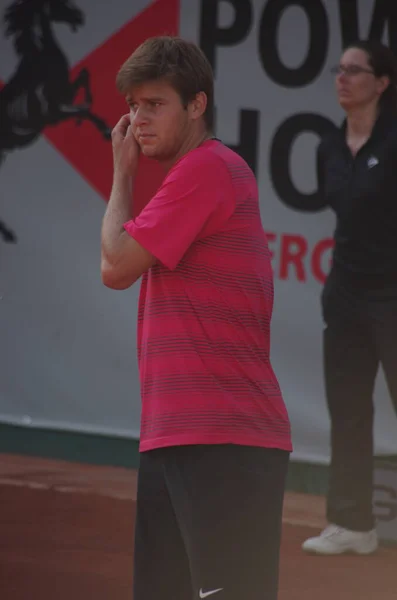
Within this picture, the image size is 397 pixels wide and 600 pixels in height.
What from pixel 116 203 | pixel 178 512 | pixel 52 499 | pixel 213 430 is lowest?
pixel 52 499

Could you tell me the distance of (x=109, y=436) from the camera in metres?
6.52

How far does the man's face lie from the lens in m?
2.64

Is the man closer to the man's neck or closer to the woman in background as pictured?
the man's neck

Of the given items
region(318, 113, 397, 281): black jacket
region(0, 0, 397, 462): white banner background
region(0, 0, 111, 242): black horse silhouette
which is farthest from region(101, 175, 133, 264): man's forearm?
region(0, 0, 111, 242): black horse silhouette

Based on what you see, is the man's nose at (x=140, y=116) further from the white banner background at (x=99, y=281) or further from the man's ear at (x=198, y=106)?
the white banner background at (x=99, y=281)

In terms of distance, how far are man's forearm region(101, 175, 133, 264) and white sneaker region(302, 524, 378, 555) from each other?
254 cm

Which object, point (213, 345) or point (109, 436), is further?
point (109, 436)

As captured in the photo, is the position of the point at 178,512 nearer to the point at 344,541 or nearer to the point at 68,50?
the point at 344,541

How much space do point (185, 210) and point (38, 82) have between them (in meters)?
4.17

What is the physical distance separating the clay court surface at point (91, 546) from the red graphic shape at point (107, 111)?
55.9 inches

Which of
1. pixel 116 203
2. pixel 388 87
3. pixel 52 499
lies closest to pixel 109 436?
pixel 52 499

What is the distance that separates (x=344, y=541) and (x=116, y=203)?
2.59 m

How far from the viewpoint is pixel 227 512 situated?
256cm

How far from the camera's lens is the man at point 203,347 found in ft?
8.38
